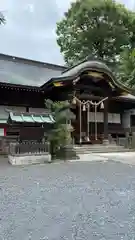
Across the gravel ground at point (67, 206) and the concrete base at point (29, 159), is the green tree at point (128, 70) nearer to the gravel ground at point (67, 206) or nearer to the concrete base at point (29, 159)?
the concrete base at point (29, 159)

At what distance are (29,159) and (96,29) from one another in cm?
2271

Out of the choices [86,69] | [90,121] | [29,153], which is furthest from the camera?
[90,121]

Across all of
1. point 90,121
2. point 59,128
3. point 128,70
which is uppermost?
point 128,70

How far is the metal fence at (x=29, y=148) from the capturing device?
8805 millimetres

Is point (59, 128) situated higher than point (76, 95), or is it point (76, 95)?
point (76, 95)

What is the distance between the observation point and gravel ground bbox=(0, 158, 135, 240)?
116 inches

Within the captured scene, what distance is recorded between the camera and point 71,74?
13.0m

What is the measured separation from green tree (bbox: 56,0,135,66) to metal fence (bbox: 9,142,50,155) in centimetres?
1966

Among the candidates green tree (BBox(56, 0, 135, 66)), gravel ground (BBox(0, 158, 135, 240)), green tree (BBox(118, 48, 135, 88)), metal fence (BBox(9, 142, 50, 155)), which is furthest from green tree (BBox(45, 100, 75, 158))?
green tree (BBox(56, 0, 135, 66))

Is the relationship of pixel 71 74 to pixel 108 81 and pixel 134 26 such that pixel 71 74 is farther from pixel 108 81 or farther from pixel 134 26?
pixel 134 26

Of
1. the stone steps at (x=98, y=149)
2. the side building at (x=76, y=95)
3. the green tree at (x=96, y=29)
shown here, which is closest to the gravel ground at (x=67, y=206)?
the side building at (x=76, y=95)

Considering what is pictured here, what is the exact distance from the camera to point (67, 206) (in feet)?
12.9

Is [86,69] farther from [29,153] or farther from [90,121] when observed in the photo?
[29,153]

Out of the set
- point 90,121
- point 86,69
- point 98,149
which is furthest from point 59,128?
point 90,121
